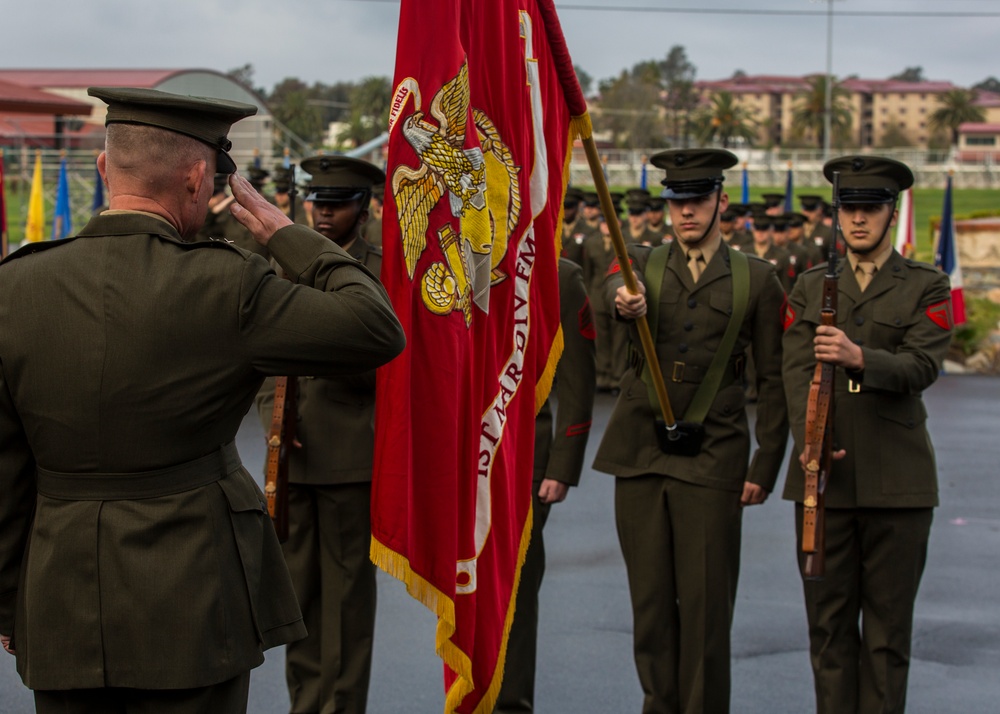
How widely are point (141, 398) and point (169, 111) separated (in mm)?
596

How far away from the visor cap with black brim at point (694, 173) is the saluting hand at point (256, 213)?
2301 millimetres

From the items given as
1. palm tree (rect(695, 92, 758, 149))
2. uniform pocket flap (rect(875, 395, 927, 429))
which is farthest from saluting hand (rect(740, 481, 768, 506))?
palm tree (rect(695, 92, 758, 149))

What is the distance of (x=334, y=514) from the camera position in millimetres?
4711

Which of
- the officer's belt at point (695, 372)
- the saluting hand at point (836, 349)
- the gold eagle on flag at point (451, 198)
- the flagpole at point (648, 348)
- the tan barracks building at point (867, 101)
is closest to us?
the gold eagle on flag at point (451, 198)

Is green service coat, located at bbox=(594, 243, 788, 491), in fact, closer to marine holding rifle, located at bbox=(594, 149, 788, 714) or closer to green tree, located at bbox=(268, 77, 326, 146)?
marine holding rifle, located at bbox=(594, 149, 788, 714)

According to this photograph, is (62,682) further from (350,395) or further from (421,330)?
(350,395)

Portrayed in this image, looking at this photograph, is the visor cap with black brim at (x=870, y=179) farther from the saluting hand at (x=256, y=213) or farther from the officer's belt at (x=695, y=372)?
the saluting hand at (x=256, y=213)

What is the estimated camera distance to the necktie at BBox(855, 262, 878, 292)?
471 centimetres

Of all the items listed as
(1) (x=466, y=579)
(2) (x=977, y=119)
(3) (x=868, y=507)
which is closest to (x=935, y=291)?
(3) (x=868, y=507)

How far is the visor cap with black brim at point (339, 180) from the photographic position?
4750 millimetres

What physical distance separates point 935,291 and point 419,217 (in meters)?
2.27

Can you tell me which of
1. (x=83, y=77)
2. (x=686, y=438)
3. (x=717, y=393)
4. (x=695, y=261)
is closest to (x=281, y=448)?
(x=686, y=438)

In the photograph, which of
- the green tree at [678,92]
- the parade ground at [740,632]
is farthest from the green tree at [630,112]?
the parade ground at [740,632]

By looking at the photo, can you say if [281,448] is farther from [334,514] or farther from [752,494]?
[752,494]
